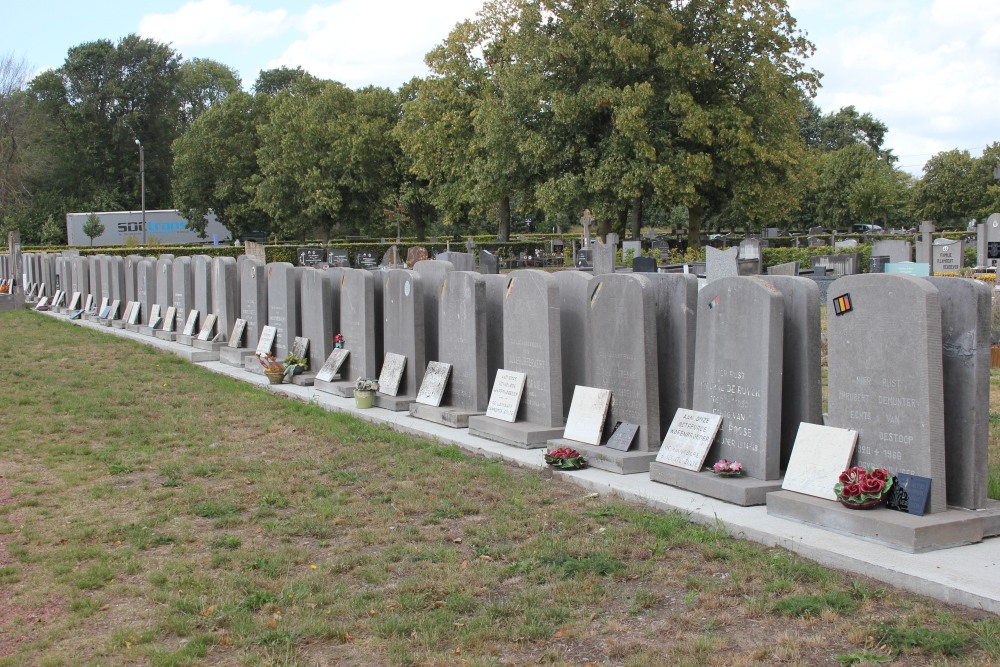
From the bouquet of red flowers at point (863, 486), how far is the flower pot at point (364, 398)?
5.85 m

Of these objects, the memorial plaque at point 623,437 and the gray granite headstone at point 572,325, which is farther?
the gray granite headstone at point 572,325

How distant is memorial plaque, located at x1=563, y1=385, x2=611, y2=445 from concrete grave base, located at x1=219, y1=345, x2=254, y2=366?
24.6 feet

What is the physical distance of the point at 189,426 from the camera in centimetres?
950

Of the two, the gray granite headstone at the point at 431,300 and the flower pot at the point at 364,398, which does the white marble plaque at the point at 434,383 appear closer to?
the gray granite headstone at the point at 431,300

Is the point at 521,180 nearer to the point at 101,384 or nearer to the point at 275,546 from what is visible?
the point at 101,384

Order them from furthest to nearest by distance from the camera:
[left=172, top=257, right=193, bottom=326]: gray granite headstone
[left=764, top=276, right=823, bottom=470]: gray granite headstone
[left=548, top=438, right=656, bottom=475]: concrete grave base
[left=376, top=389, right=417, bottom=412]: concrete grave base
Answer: [left=172, top=257, right=193, bottom=326]: gray granite headstone, [left=376, top=389, right=417, bottom=412]: concrete grave base, [left=548, top=438, right=656, bottom=475]: concrete grave base, [left=764, top=276, right=823, bottom=470]: gray granite headstone

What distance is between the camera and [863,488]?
17.9 feet

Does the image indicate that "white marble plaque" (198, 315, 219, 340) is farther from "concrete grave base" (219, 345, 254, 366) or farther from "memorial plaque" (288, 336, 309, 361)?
"memorial plaque" (288, 336, 309, 361)

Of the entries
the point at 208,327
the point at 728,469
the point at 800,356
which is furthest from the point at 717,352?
the point at 208,327

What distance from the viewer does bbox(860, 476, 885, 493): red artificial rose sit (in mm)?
5422

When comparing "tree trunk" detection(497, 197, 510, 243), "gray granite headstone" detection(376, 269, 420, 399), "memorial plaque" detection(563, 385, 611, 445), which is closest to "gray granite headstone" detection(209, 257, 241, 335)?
"gray granite headstone" detection(376, 269, 420, 399)

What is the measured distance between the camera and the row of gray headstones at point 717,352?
215 inches

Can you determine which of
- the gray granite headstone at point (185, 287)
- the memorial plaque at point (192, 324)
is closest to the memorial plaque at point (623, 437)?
the memorial plaque at point (192, 324)

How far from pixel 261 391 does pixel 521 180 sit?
2498 centimetres
